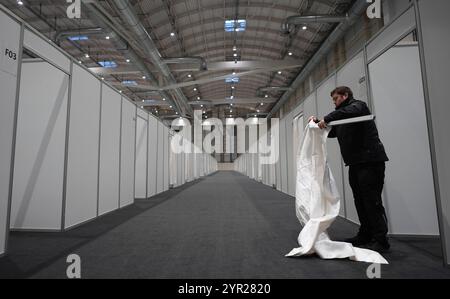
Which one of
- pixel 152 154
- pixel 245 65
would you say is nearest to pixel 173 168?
pixel 152 154

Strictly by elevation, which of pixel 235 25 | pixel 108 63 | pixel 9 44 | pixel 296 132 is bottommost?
pixel 296 132

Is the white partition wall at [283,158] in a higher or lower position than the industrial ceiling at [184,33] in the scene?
lower

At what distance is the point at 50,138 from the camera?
3.14 metres

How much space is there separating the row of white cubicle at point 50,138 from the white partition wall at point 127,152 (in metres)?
0.35

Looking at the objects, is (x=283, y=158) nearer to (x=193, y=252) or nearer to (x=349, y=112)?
(x=349, y=112)

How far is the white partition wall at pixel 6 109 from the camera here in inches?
82.3

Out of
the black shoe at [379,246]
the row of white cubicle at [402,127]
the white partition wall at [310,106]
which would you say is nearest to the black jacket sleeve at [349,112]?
the row of white cubicle at [402,127]

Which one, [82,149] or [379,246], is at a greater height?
[82,149]

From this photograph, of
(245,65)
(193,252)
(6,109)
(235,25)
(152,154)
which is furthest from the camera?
(245,65)

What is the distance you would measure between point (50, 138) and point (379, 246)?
4.13 m

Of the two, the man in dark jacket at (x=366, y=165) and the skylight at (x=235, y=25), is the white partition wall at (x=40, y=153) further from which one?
the skylight at (x=235, y=25)

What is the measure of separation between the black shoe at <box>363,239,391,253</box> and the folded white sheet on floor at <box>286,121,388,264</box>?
0.23 meters

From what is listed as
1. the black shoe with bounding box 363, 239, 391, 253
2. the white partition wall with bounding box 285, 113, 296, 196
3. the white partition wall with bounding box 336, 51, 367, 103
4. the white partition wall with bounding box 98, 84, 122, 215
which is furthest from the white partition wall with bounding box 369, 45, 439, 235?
the white partition wall with bounding box 98, 84, 122, 215

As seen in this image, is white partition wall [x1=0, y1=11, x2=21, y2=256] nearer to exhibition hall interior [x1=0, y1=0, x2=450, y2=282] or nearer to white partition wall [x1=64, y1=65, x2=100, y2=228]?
exhibition hall interior [x1=0, y1=0, x2=450, y2=282]
